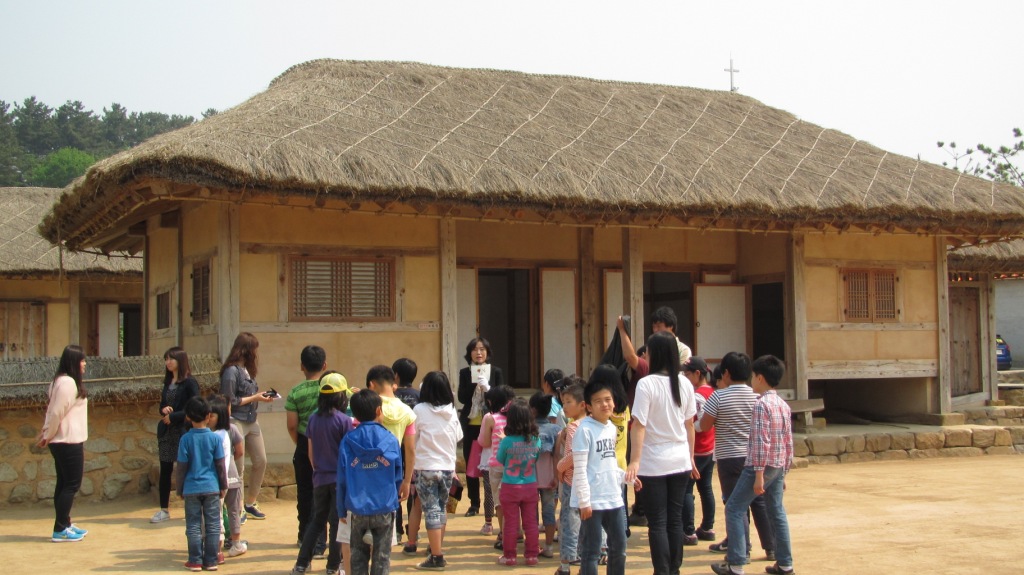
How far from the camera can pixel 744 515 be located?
253 inches

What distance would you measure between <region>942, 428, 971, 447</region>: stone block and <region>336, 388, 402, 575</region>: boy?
9.85 meters

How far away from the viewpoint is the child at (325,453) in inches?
248

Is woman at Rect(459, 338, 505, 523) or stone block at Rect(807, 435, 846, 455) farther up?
woman at Rect(459, 338, 505, 523)

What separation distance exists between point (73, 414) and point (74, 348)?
518 millimetres

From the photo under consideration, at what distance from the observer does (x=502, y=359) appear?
47.8 ft

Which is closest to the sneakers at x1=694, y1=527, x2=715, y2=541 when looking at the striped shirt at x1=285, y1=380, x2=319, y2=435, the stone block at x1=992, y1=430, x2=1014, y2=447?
the striped shirt at x1=285, y1=380, x2=319, y2=435

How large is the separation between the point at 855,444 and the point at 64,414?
363 inches

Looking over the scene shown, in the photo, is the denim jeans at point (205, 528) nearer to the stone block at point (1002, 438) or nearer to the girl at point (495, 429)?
the girl at point (495, 429)

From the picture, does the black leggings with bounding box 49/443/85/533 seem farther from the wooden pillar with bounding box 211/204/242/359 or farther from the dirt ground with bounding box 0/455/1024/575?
the wooden pillar with bounding box 211/204/242/359

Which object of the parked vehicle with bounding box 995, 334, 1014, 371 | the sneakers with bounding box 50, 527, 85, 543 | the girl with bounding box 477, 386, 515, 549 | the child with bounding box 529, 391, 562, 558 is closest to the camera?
the child with bounding box 529, 391, 562, 558

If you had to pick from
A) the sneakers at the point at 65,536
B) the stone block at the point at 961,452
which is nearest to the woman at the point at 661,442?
the sneakers at the point at 65,536

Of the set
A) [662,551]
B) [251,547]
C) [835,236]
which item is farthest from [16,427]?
[835,236]

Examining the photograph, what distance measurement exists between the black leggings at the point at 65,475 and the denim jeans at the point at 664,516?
438 centimetres

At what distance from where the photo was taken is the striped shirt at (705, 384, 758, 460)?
263 inches
